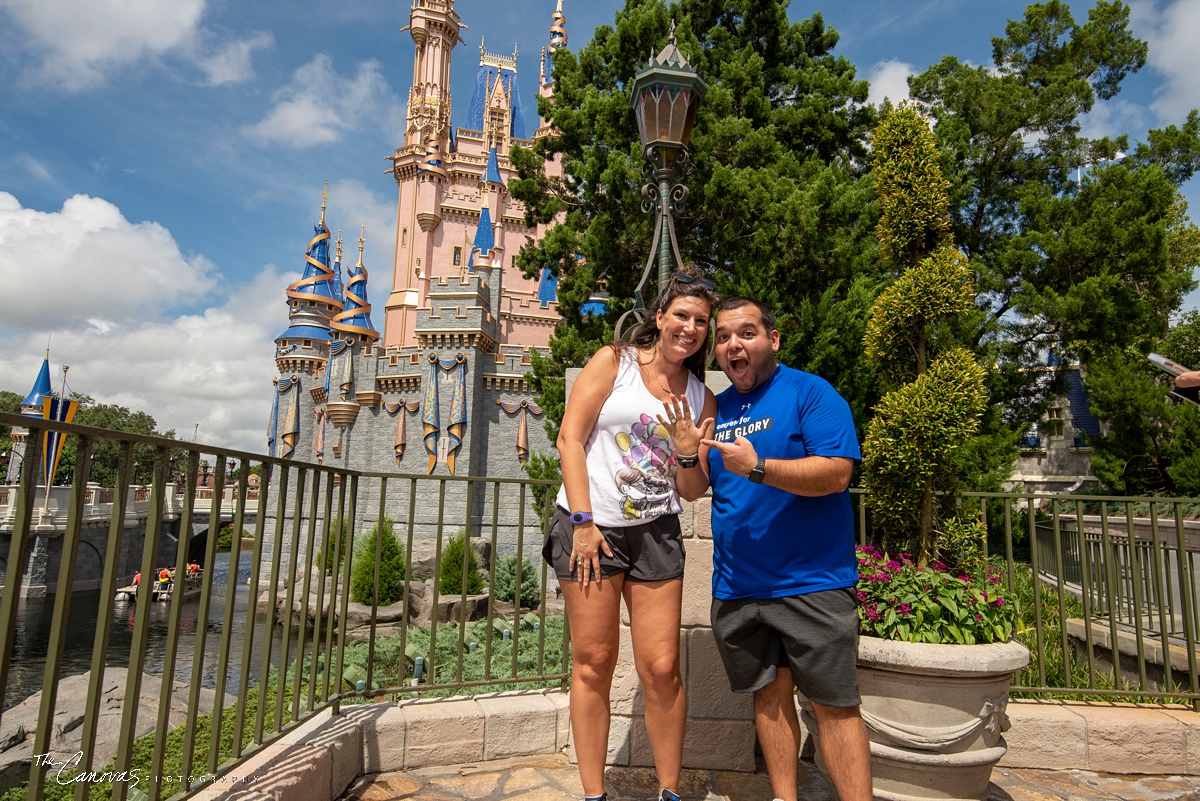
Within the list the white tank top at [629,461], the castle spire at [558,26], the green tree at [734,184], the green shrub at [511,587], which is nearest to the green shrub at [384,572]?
the green shrub at [511,587]

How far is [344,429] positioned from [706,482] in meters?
24.3

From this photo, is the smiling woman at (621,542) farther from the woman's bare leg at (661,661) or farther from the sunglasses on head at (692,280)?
the sunglasses on head at (692,280)

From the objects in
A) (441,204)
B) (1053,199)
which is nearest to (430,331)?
(441,204)

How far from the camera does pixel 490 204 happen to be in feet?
109

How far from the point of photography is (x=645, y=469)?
224cm

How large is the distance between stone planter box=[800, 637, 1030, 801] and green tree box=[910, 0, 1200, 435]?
33.9 feet

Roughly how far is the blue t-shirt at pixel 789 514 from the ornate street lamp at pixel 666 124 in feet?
5.31

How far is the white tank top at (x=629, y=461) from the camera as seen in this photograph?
2199 mm

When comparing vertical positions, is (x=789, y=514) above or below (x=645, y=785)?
above

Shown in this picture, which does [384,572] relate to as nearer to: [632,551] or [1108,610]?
[1108,610]

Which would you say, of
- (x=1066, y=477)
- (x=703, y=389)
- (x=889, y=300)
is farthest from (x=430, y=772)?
(x=1066, y=477)

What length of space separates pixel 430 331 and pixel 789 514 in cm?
2193

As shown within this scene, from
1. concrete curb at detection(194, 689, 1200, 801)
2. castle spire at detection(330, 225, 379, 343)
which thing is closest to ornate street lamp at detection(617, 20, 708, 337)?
concrete curb at detection(194, 689, 1200, 801)

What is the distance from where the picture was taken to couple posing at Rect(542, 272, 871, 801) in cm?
211
